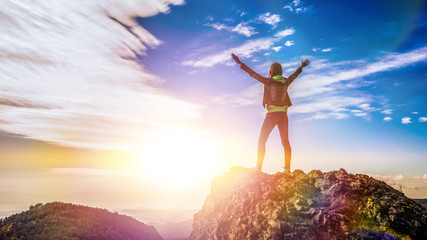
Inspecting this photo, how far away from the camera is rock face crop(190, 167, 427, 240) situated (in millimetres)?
6090

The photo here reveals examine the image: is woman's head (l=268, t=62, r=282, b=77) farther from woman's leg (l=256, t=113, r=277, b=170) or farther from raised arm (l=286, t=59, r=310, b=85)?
woman's leg (l=256, t=113, r=277, b=170)

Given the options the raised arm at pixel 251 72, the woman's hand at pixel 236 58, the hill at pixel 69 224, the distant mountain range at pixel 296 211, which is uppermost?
the woman's hand at pixel 236 58

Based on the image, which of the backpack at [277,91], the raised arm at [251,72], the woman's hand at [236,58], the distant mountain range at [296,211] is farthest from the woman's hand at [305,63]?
the distant mountain range at [296,211]

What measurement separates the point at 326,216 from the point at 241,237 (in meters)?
2.43

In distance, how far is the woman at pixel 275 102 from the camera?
30.1 ft

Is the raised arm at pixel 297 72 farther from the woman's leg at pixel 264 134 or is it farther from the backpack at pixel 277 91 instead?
the woman's leg at pixel 264 134

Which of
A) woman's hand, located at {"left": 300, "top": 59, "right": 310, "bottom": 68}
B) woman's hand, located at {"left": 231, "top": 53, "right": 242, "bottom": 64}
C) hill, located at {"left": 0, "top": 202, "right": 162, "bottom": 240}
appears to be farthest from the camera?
hill, located at {"left": 0, "top": 202, "right": 162, "bottom": 240}

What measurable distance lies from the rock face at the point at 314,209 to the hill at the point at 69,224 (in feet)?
18.8

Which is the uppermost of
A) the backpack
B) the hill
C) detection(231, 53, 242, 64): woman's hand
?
detection(231, 53, 242, 64): woman's hand

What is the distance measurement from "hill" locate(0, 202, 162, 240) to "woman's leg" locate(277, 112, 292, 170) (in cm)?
858

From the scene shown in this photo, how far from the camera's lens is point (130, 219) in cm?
1542

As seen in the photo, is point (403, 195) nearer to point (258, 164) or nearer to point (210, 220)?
point (258, 164)

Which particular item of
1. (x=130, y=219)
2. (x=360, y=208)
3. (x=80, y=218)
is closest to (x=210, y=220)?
(x=360, y=208)

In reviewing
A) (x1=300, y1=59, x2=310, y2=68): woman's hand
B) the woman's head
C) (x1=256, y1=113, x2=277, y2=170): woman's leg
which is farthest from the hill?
(x1=300, y1=59, x2=310, y2=68): woman's hand
